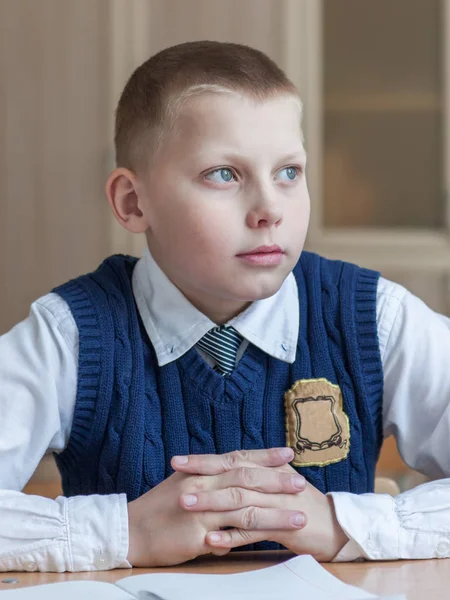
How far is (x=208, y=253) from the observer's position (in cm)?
107

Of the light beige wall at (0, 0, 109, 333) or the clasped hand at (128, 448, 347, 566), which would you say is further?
the light beige wall at (0, 0, 109, 333)

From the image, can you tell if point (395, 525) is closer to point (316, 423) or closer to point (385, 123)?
point (316, 423)

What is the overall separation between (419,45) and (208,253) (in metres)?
2.16

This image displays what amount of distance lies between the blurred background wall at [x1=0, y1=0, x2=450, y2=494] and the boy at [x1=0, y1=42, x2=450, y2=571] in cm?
165

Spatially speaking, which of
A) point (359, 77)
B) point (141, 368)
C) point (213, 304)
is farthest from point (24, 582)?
point (359, 77)

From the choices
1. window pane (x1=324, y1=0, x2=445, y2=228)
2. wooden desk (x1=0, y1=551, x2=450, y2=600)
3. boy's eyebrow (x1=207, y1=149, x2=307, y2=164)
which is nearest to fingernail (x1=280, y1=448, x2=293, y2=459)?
wooden desk (x1=0, y1=551, x2=450, y2=600)

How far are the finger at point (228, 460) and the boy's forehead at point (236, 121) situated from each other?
334mm

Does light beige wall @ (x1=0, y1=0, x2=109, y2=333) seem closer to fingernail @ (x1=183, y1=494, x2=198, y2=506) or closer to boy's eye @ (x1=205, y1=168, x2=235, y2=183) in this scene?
boy's eye @ (x1=205, y1=168, x2=235, y2=183)

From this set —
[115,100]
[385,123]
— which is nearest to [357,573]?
[115,100]

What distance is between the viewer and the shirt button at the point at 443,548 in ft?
3.13

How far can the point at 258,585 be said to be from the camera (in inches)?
30.5

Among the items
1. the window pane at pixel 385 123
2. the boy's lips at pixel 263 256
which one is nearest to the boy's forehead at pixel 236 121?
the boy's lips at pixel 263 256

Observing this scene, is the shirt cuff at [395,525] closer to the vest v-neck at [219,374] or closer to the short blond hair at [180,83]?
the vest v-neck at [219,374]

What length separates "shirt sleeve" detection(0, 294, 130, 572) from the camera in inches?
36.5
